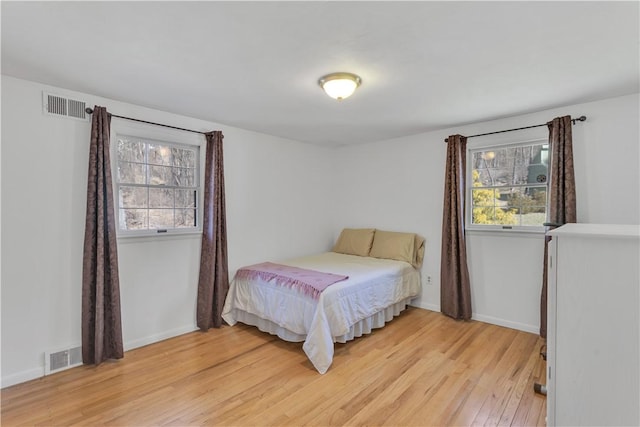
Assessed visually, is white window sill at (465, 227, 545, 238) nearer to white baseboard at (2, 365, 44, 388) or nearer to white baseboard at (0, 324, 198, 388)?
white baseboard at (0, 324, 198, 388)

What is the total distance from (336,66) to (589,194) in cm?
265

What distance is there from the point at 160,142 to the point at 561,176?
3912 mm

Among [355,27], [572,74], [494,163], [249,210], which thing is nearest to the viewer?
Answer: [355,27]

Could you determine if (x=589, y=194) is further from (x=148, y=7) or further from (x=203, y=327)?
(x=203, y=327)

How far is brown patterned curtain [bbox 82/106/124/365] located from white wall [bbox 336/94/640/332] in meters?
3.20

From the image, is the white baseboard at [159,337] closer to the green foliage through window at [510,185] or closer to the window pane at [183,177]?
the window pane at [183,177]

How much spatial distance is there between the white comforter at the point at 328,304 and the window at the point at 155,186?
101 centimetres

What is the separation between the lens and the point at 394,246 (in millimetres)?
4062

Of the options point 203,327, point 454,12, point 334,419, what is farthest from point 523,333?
point 203,327

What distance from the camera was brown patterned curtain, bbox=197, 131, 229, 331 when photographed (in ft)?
10.9

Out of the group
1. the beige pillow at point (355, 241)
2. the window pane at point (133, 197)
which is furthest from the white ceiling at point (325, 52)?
the beige pillow at point (355, 241)

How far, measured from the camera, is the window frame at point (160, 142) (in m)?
2.81

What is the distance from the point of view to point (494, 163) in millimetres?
3566

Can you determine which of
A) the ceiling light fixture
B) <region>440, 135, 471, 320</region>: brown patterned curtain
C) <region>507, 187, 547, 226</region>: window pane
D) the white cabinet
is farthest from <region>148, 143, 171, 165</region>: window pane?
<region>507, 187, 547, 226</region>: window pane
